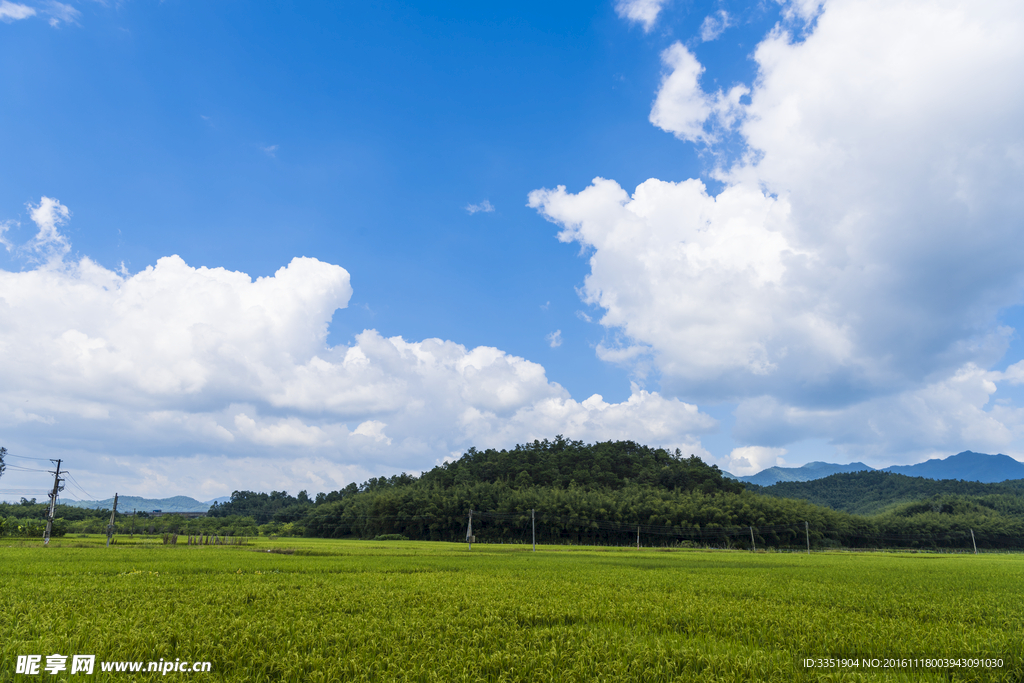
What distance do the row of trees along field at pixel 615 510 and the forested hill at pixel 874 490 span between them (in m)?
29.9

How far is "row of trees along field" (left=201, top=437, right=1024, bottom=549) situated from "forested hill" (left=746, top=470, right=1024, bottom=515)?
29.9 metres

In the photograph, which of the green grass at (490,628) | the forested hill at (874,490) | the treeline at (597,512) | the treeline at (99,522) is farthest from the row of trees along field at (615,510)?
the green grass at (490,628)

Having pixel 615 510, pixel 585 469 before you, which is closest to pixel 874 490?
pixel 585 469

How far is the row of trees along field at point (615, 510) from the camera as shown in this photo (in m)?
72.5

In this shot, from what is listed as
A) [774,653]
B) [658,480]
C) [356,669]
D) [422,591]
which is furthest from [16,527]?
[658,480]

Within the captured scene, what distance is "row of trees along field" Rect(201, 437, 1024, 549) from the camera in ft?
238

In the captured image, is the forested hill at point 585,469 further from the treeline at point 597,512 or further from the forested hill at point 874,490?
the forested hill at point 874,490

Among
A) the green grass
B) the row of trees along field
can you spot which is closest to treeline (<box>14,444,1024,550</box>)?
the row of trees along field

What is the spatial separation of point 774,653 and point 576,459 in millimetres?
103355

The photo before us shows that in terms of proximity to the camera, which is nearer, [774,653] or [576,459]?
[774,653]

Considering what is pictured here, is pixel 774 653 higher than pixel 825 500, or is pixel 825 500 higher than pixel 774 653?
pixel 774 653

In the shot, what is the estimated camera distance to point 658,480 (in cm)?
10088

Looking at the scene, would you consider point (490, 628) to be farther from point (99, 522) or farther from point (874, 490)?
point (874, 490)

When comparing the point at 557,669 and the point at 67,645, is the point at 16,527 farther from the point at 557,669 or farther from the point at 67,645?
the point at 557,669
